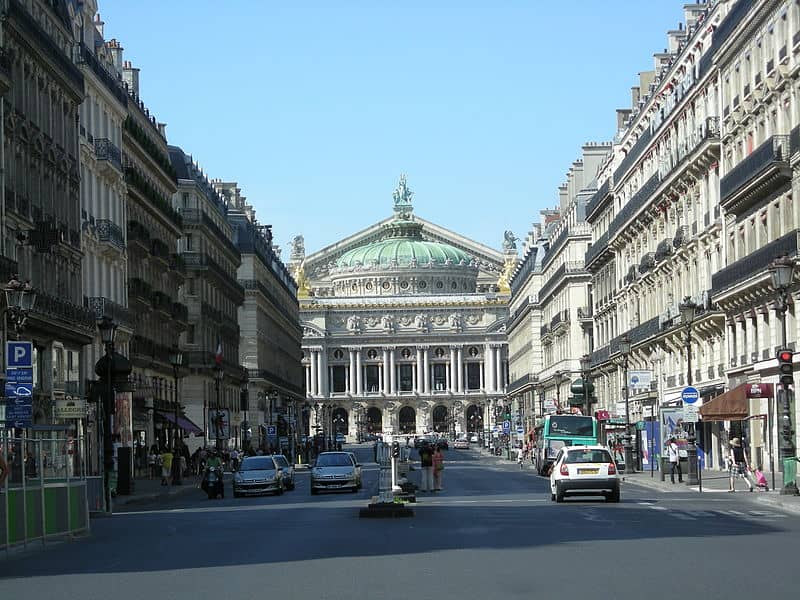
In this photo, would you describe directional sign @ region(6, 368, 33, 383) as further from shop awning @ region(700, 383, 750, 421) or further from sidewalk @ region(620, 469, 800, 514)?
shop awning @ region(700, 383, 750, 421)

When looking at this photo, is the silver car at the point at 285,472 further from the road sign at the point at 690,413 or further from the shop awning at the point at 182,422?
the shop awning at the point at 182,422

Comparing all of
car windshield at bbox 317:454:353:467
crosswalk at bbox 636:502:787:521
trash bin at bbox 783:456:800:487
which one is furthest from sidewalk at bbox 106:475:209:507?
trash bin at bbox 783:456:800:487

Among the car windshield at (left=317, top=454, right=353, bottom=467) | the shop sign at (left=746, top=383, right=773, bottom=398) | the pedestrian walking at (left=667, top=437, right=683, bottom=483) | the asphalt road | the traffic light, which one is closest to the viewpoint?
the asphalt road

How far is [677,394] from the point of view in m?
79.7

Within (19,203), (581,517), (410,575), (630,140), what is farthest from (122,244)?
(410,575)

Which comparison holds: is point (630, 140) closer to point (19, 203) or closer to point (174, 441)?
point (174, 441)

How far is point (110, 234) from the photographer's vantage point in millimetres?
71438

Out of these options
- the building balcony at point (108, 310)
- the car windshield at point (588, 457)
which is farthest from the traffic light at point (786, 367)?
the building balcony at point (108, 310)

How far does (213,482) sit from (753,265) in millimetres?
19468

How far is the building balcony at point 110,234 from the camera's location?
7019 cm

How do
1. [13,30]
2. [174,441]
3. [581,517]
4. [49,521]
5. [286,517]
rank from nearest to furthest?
[49,521] < [581,517] < [286,517] < [13,30] < [174,441]

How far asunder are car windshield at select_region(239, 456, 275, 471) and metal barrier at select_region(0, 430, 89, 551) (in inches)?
970

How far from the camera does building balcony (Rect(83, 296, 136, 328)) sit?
68.4 meters

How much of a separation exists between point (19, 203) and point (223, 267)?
57602mm
